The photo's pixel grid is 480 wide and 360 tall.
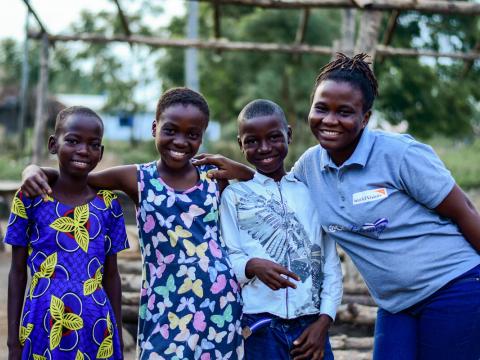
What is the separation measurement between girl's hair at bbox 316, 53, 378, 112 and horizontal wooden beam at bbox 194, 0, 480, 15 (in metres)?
3.38

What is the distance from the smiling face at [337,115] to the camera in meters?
2.42

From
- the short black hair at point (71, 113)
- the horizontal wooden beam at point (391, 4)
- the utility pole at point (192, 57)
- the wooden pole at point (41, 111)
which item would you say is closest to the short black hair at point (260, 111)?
the short black hair at point (71, 113)

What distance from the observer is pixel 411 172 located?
2.36m

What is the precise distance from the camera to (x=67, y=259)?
2.38 meters

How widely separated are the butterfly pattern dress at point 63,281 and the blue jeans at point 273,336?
0.52 metres

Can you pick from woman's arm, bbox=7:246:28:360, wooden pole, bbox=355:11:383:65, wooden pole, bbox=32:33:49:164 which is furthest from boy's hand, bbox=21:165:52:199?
wooden pole, bbox=32:33:49:164

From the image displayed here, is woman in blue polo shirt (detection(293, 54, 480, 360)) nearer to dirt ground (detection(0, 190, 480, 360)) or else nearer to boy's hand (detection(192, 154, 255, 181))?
boy's hand (detection(192, 154, 255, 181))

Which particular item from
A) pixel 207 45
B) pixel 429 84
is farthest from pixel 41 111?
pixel 429 84

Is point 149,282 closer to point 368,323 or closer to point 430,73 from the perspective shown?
point 368,323

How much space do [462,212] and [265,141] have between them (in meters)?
0.78

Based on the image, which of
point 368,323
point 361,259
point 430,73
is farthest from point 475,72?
point 361,259

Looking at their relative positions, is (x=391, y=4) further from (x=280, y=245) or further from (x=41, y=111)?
(x=41, y=111)

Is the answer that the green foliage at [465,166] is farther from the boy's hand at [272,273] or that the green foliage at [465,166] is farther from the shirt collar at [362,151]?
the boy's hand at [272,273]

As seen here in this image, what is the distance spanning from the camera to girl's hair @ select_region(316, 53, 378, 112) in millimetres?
2458
